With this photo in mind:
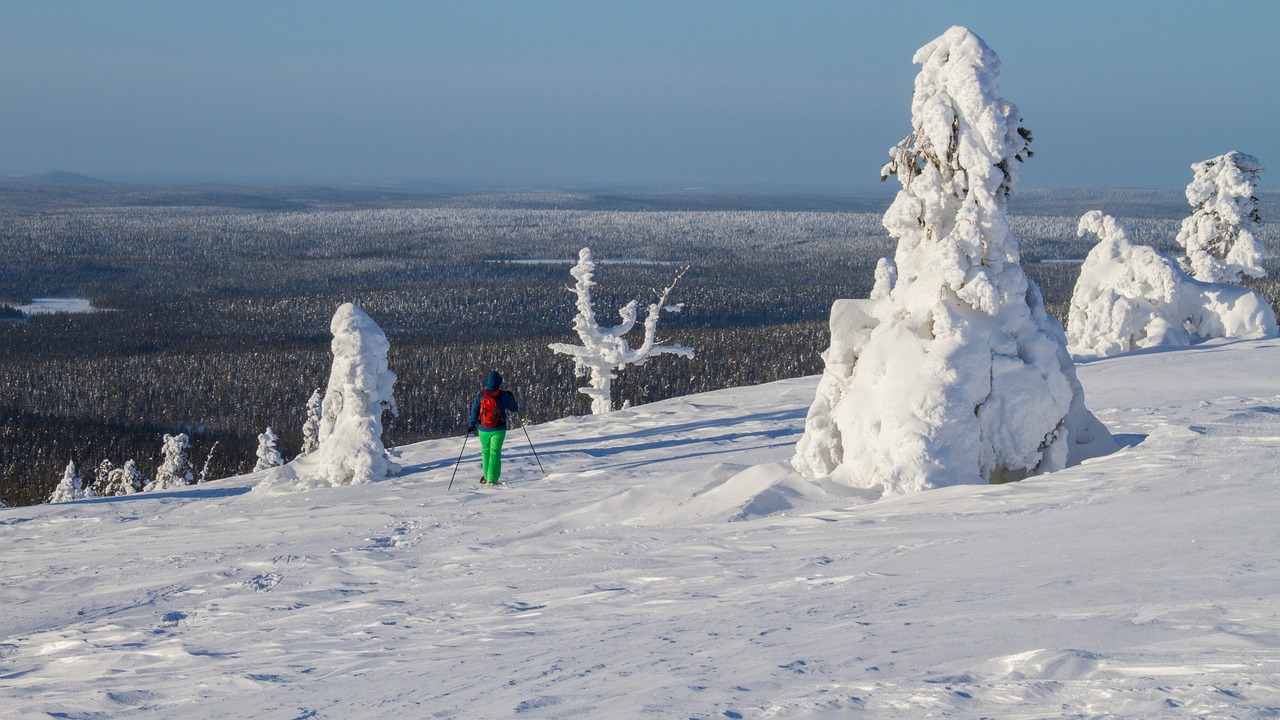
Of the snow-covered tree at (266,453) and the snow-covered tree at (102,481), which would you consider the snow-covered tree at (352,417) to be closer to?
the snow-covered tree at (266,453)

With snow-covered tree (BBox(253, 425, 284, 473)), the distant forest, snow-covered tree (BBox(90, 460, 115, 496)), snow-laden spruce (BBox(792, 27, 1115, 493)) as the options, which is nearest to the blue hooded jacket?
snow-laden spruce (BBox(792, 27, 1115, 493))

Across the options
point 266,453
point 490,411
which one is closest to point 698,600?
point 490,411

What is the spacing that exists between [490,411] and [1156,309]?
20.7 m

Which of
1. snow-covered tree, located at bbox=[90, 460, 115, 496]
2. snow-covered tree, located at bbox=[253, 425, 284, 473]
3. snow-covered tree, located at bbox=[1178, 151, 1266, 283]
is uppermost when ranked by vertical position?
snow-covered tree, located at bbox=[1178, 151, 1266, 283]

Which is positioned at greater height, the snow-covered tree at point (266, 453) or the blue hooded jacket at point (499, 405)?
the blue hooded jacket at point (499, 405)

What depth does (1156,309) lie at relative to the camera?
28250 mm

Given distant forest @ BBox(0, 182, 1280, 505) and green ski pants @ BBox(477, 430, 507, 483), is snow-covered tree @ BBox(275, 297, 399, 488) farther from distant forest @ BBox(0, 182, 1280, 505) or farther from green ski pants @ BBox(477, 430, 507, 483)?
A: distant forest @ BBox(0, 182, 1280, 505)

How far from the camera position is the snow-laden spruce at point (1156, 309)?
90.5ft

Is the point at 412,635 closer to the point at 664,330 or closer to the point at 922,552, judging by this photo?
the point at 922,552

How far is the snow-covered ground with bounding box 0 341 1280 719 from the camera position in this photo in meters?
5.18

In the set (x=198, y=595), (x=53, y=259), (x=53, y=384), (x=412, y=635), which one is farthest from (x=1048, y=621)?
(x=53, y=259)

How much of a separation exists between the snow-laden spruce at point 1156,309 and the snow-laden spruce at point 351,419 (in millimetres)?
18173

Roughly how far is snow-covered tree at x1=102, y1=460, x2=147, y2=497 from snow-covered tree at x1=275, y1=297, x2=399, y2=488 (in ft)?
89.2

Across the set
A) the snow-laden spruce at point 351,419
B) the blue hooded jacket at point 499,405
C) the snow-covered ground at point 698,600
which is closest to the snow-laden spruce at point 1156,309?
the snow-covered ground at point 698,600
